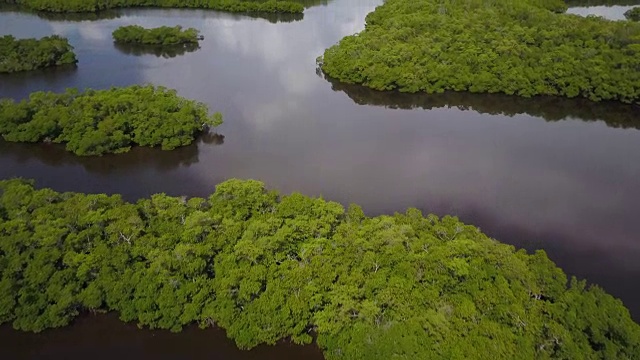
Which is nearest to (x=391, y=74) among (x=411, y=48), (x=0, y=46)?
(x=411, y=48)

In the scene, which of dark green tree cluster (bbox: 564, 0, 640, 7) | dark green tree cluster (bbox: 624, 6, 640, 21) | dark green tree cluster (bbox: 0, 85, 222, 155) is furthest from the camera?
dark green tree cluster (bbox: 564, 0, 640, 7)

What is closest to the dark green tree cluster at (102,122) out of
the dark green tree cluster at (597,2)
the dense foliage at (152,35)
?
the dense foliage at (152,35)

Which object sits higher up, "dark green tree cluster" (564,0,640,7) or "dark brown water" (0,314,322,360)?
"dark green tree cluster" (564,0,640,7)

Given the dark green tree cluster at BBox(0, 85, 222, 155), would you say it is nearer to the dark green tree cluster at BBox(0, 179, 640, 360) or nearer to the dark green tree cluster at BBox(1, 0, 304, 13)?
the dark green tree cluster at BBox(0, 179, 640, 360)

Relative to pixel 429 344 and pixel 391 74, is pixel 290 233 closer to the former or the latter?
pixel 429 344

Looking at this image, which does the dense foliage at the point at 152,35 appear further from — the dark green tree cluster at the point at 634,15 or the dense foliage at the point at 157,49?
the dark green tree cluster at the point at 634,15

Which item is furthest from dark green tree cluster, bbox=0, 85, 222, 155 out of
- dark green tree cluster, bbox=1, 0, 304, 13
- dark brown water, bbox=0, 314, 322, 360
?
dark green tree cluster, bbox=1, 0, 304, 13

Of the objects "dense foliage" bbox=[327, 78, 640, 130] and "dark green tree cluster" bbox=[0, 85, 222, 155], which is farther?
"dense foliage" bbox=[327, 78, 640, 130]
